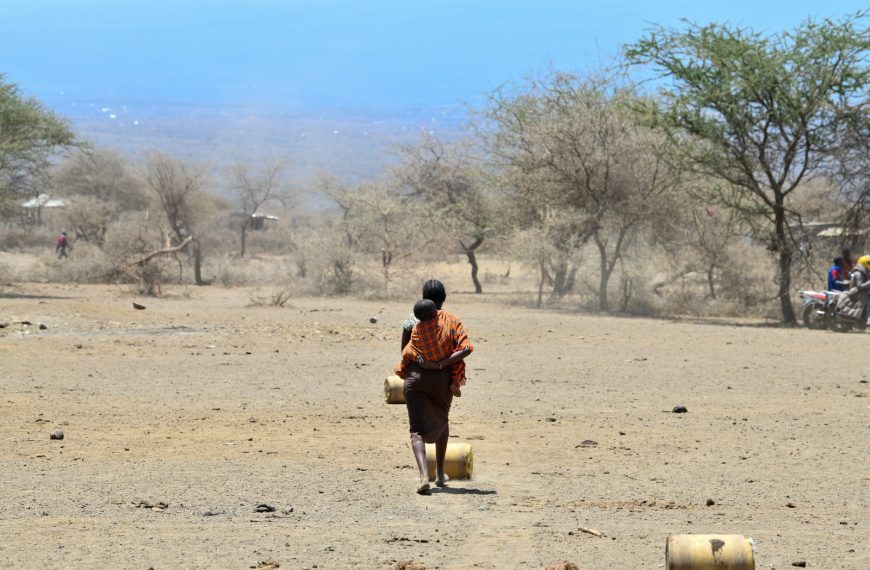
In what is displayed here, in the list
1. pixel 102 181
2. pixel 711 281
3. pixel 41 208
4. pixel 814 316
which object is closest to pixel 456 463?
pixel 814 316

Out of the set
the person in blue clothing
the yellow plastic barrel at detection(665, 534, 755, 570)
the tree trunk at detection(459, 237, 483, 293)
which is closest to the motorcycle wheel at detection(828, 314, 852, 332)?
the person in blue clothing

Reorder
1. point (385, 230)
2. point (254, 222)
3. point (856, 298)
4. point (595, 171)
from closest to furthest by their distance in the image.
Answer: point (856, 298) < point (595, 171) < point (385, 230) < point (254, 222)

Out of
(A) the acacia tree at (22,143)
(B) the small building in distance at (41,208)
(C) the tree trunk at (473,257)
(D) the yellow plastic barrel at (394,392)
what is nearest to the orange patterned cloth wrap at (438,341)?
(D) the yellow plastic barrel at (394,392)

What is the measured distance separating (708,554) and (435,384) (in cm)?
308

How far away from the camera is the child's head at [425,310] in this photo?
8711 millimetres

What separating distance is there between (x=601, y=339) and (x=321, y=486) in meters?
12.5

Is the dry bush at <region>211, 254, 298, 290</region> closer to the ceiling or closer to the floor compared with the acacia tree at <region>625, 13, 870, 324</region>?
closer to the floor

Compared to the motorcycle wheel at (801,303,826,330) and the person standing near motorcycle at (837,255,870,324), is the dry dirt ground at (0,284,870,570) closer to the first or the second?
the person standing near motorcycle at (837,255,870,324)

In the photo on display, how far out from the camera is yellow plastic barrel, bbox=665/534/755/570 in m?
6.14

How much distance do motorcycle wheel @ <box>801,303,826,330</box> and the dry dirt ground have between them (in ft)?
12.1

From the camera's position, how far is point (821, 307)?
77.5ft

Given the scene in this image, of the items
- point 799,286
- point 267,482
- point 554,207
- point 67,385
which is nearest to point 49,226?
point 554,207

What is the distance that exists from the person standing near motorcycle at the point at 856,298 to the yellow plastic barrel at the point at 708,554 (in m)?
16.8

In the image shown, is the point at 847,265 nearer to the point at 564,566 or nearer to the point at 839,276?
the point at 839,276
